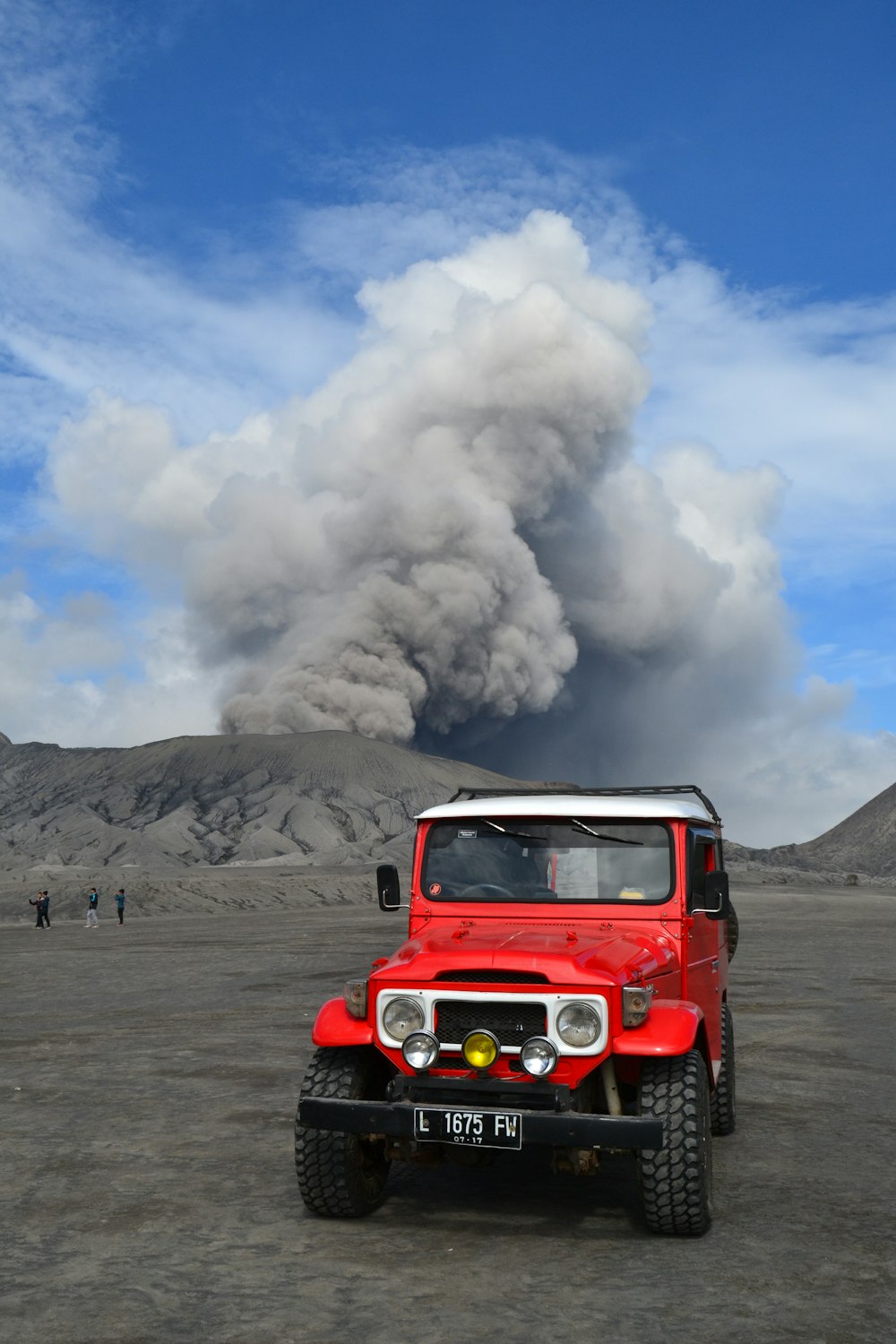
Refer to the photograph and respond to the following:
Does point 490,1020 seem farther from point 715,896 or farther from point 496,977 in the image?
point 715,896

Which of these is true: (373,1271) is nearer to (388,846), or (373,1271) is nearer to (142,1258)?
(142,1258)

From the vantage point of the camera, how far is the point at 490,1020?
6.11m

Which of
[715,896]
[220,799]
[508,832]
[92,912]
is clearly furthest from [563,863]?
[220,799]

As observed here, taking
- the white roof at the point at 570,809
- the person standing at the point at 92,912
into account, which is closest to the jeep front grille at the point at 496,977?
the white roof at the point at 570,809

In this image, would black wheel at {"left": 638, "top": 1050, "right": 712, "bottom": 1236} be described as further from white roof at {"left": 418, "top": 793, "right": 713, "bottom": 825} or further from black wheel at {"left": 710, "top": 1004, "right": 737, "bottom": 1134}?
black wheel at {"left": 710, "top": 1004, "right": 737, "bottom": 1134}

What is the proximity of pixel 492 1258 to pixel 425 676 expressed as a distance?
404 ft

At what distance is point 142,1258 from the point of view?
6023mm

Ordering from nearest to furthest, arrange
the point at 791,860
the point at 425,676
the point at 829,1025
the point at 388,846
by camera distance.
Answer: the point at 829,1025, the point at 388,846, the point at 791,860, the point at 425,676

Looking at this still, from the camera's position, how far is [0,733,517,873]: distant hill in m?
96.5

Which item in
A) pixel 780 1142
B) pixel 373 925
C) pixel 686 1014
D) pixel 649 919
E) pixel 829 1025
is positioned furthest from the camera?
pixel 373 925

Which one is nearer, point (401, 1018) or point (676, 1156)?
point (676, 1156)

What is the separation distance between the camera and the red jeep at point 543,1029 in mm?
5938

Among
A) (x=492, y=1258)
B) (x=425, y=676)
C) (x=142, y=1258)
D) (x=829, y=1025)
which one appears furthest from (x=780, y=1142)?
(x=425, y=676)

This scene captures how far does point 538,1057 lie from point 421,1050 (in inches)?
23.4
